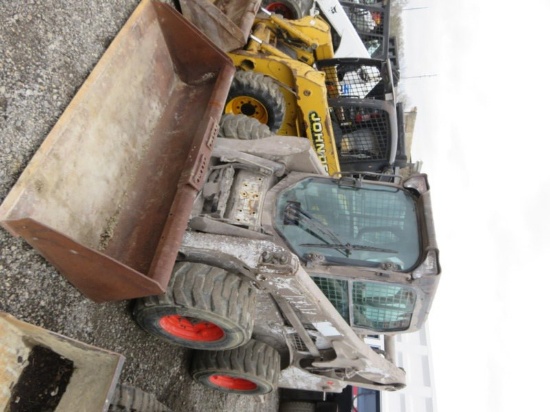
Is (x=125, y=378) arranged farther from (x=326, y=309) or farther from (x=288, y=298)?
(x=326, y=309)

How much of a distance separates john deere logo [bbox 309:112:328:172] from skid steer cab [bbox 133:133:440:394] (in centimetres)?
115

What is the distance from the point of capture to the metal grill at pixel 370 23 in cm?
587

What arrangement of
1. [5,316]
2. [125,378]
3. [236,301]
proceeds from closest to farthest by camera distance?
[5,316]
[236,301]
[125,378]

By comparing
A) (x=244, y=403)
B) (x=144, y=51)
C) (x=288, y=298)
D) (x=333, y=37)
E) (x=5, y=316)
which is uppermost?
(x=333, y=37)

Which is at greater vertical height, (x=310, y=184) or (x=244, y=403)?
(x=310, y=184)

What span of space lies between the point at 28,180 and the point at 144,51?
55.0 inches

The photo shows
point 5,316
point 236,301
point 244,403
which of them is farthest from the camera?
point 244,403

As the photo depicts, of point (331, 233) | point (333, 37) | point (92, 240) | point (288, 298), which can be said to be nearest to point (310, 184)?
point (331, 233)

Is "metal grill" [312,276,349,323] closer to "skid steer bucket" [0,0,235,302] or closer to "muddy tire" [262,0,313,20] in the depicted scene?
"skid steer bucket" [0,0,235,302]

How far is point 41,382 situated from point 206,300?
948 millimetres

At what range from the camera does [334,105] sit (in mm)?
4805

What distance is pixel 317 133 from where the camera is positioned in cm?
470

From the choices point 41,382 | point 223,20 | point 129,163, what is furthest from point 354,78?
point 41,382

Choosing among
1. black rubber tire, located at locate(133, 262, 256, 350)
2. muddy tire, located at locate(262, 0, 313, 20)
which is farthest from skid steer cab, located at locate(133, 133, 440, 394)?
muddy tire, located at locate(262, 0, 313, 20)
